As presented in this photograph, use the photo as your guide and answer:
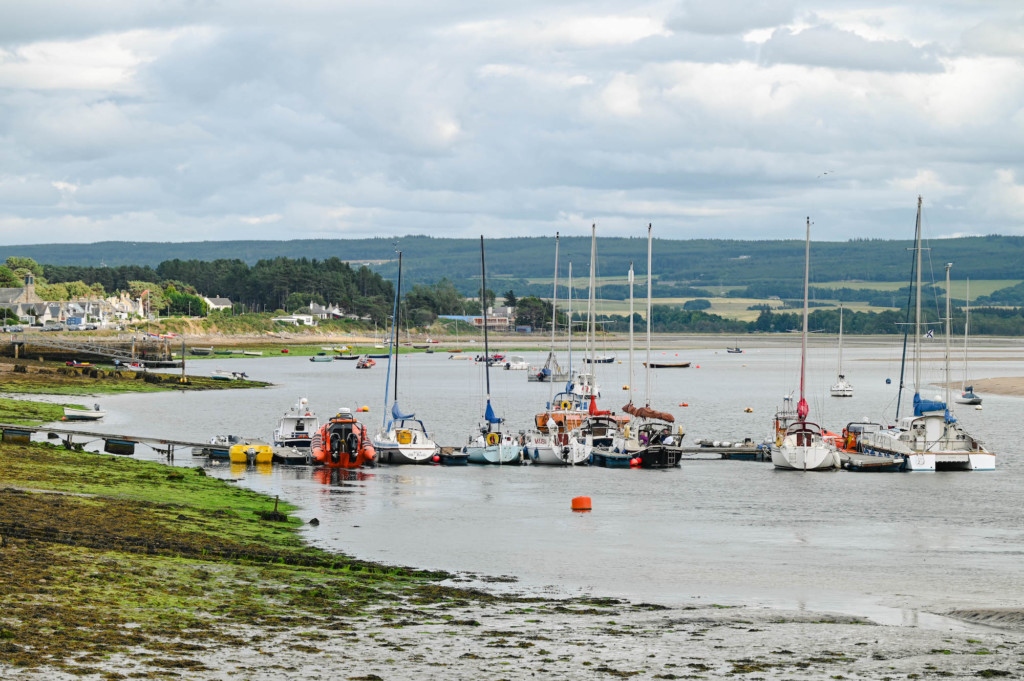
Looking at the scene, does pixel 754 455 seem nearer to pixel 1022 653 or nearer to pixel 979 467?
pixel 979 467

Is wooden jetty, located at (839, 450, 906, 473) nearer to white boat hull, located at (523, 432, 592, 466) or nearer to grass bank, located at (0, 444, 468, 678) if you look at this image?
white boat hull, located at (523, 432, 592, 466)

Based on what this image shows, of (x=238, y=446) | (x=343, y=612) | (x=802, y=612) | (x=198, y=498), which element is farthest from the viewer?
(x=238, y=446)

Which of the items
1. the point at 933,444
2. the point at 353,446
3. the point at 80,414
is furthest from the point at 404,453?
the point at 80,414

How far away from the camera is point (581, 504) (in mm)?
48562

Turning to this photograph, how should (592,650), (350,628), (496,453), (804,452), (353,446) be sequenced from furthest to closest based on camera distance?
1. (496,453)
2. (804,452)
3. (353,446)
4. (350,628)
5. (592,650)

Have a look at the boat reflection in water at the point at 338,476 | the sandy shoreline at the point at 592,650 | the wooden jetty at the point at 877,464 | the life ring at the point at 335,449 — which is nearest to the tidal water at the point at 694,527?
the boat reflection in water at the point at 338,476

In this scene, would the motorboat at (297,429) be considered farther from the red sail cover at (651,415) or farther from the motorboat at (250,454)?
the red sail cover at (651,415)

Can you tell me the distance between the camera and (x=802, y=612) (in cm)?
2783

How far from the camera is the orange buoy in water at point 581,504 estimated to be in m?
48.4

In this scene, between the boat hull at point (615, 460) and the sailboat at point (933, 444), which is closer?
the sailboat at point (933, 444)

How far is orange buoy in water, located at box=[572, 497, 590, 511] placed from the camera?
159ft

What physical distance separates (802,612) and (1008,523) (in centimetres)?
2190

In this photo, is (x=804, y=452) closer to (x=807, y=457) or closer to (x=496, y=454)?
(x=807, y=457)

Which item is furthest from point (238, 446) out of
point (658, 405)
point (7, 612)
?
point (658, 405)
